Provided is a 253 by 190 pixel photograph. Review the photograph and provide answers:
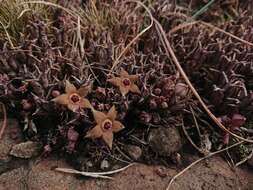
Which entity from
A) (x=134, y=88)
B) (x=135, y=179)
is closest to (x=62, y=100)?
(x=134, y=88)

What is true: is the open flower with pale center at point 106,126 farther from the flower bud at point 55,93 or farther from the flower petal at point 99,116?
the flower bud at point 55,93

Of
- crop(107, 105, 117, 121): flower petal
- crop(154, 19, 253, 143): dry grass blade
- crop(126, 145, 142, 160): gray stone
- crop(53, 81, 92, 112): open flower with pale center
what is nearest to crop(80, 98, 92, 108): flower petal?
crop(53, 81, 92, 112): open flower with pale center

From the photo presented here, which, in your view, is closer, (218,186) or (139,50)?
(218,186)

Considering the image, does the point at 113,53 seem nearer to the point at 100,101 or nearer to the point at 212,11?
the point at 100,101

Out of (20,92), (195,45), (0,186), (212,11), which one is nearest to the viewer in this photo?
(0,186)

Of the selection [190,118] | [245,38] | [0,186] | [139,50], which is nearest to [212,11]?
[245,38]

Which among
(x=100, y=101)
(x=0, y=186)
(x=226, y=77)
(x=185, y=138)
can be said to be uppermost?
(x=226, y=77)
